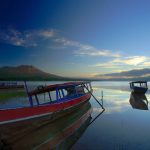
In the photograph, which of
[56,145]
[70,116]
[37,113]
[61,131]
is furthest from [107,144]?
[70,116]

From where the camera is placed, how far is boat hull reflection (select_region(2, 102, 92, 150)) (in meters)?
10.9

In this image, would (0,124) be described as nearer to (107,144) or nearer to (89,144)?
(89,144)

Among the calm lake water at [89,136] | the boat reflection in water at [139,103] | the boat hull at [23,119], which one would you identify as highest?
the boat hull at [23,119]

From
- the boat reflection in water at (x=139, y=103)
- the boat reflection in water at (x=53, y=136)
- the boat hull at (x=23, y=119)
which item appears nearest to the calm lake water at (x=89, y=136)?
the boat reflection in water at (x=53, y=136)

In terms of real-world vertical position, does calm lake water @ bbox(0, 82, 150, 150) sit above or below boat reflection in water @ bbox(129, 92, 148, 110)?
above

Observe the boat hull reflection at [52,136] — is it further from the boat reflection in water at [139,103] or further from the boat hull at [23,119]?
the boat reflection in water at [139,103]

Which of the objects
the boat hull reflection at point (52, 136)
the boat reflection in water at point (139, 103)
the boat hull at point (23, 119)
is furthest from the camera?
the boat reflection in water at point (139, 103)

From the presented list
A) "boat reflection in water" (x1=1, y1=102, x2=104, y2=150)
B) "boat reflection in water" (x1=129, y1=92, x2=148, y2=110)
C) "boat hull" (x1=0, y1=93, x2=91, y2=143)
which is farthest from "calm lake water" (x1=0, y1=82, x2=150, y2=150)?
"boat reflection in water" (x1=129, y1=92, x2=148, y2=110)

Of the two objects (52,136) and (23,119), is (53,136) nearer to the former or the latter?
(52,136)

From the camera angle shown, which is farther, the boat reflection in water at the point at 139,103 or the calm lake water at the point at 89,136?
the boat reflection in water at the point at 139,103

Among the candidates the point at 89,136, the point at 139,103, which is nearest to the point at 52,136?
the point at 89,136

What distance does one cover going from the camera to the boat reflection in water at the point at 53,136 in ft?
35.9

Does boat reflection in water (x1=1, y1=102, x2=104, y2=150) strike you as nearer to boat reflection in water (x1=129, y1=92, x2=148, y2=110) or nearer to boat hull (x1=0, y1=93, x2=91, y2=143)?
boat hull (x1=0, y1=93, x2=91, y2=143)

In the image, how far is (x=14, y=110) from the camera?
11.0 meters
